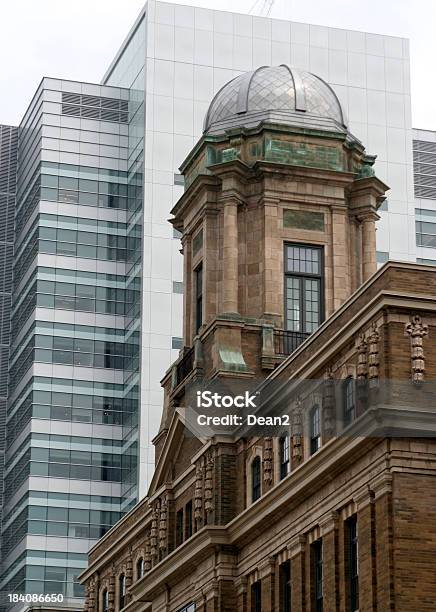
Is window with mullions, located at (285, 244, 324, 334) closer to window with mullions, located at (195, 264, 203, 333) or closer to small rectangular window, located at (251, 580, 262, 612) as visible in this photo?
window with mullions, located at (195, 264, 203, 333)

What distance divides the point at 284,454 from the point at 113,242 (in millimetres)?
81266

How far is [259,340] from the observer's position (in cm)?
6419

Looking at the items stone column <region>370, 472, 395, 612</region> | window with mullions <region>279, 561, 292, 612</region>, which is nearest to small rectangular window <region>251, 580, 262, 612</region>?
window with mullions <region>279, 561, 292, 612</region>

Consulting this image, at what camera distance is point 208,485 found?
60188mm

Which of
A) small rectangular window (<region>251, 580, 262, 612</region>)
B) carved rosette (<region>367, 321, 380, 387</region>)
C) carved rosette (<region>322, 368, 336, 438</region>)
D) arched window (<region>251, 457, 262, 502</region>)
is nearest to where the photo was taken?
carved rosette (<region>367, 321, 380, 387</region>)

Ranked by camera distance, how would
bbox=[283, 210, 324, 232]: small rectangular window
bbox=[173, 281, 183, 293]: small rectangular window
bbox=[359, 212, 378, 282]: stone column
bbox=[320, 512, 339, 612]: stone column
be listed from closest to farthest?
bbox=[320, 512, 339, 612]: stone column, bbox=[283, 210, 324, 232]: small rectangular window, bbox=[359, 212, 378, 282]: stone column, bbox=[173, 281, 183, 293]: small rectangular window

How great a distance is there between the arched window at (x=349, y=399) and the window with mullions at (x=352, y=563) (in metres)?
2.89

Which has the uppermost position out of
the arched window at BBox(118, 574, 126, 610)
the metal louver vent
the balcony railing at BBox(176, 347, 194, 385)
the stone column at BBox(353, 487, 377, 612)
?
the metal louver vent

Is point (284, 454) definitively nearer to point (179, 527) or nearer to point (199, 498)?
point (199, 498)

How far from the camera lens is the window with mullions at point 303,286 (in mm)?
66312

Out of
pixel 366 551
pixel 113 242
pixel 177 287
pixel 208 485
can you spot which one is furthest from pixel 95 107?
pixel 366 551

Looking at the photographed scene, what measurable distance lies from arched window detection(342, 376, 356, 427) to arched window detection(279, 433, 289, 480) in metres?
4.93

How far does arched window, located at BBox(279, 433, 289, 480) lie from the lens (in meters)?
55.0

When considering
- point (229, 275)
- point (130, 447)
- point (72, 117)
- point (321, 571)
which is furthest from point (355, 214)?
point (72, 117)
